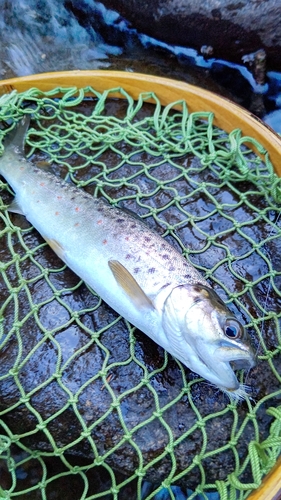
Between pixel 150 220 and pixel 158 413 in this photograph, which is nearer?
pixel 158 413

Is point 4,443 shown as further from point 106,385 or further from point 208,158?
point 208,158

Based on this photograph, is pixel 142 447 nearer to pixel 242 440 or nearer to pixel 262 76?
pixel 242 440

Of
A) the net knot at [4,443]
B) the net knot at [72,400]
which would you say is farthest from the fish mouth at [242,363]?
the net knot at [4,443]

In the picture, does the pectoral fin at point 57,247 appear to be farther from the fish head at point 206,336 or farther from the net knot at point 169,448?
the net knot at point 169,448

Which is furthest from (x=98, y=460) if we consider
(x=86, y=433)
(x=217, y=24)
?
(x=217, y=24)

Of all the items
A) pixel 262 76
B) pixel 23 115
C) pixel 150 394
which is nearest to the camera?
pixel 150 394

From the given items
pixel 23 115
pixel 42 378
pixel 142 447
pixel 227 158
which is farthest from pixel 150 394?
pixel 23 115
